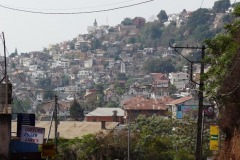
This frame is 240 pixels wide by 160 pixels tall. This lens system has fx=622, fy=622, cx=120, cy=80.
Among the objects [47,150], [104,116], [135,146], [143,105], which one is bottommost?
[104,116]

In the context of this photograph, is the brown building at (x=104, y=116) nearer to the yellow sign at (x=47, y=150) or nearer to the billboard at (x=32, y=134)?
the yellow sign at (x=47, y=150)

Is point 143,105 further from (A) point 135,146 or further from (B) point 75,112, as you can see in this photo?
(A) point 135,146

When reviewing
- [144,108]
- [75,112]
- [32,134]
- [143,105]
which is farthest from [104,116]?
[32,134]

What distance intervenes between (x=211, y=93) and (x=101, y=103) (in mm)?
139191

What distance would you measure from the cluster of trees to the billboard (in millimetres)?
19568

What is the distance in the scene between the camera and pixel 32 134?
20.7 m

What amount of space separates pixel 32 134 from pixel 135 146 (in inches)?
1000

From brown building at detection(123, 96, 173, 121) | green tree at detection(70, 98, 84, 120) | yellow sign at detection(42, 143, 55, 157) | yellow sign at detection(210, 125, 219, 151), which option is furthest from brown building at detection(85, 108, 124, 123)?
Answer: yellow sign at detection(42, 143, 55, 157)

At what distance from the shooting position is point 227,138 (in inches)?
899

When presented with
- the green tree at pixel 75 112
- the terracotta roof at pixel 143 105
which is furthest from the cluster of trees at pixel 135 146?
the green tree at pixel 75 112

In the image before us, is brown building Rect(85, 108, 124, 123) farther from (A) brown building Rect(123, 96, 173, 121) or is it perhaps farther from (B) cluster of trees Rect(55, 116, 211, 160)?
(B) cluster of trees Rect(55, 116, 211, 160)

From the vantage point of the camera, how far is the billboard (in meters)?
20.5

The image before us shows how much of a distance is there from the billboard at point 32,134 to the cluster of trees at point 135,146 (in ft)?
64.2

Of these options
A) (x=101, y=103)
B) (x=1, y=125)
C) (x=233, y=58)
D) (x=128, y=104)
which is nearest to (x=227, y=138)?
(x=233, y=58)
